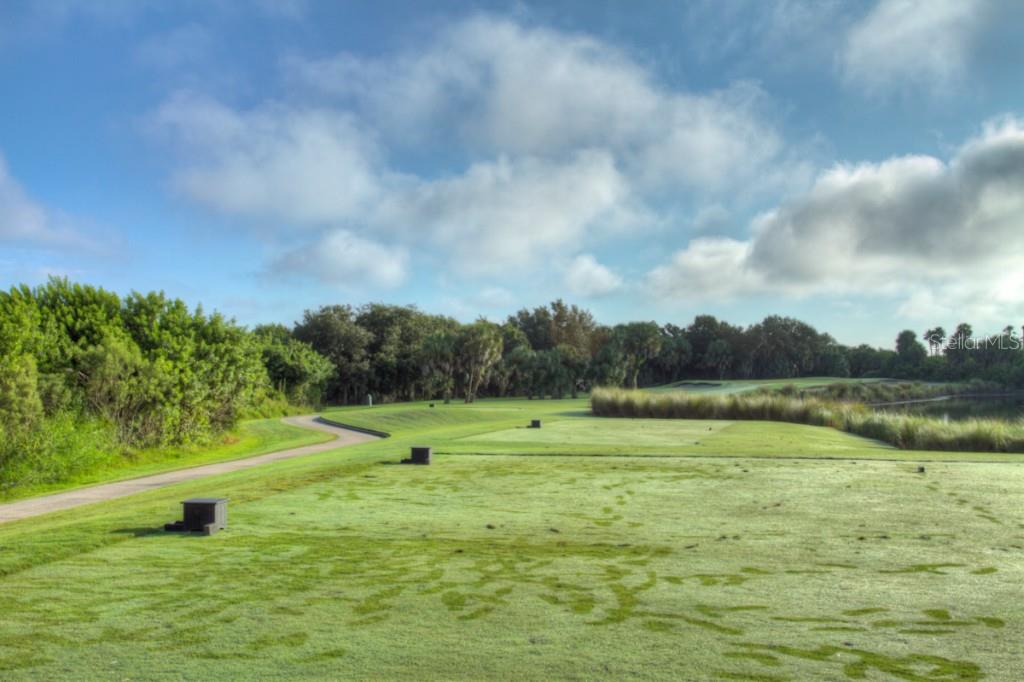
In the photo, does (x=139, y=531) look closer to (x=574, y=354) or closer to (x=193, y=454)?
(x=193, y=454)

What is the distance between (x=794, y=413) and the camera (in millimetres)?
35938

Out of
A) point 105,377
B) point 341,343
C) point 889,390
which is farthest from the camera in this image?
point 889,390

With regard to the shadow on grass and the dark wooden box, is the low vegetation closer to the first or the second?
the dark wooden box

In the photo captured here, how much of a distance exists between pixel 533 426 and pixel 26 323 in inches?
673

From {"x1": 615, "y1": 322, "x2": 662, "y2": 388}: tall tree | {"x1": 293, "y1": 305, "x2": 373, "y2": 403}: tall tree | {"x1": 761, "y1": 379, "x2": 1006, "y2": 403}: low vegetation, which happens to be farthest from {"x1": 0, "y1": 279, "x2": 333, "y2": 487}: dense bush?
{"x1": 761, "y1": 379, "x2": 1006, "y2": 403}: low vegetation

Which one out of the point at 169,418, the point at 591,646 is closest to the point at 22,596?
the point at 591,646

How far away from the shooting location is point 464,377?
65.5 m

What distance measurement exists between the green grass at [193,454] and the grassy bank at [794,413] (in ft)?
56.8

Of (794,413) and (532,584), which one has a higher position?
(794,413)

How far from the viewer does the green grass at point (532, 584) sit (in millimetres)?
4402

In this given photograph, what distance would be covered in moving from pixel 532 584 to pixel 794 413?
32.9 metres

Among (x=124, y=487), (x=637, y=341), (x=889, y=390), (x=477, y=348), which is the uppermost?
(x=637, y=341)

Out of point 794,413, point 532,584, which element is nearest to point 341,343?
point 794,413

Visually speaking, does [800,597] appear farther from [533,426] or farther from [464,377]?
[464,377]
